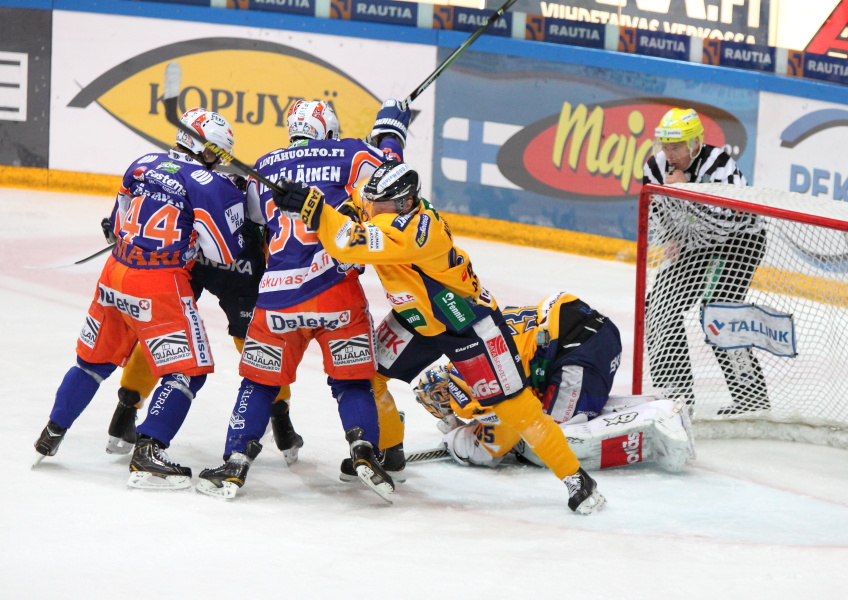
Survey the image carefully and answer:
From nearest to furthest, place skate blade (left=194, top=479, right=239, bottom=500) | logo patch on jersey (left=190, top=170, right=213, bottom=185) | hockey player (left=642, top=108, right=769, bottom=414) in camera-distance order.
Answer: skate blade (left=194, top=479, right=239, bottom=500)
logo patch on jersey (left=190, top=170, right=213, bottom=185)
hockey player (left=642, top=108, right=769, bottom=414)

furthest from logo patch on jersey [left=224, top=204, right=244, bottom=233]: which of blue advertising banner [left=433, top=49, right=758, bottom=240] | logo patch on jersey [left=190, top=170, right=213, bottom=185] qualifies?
blue advertising banner [left=433, top=49, right=758, bottom=240]

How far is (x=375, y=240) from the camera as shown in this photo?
346 centimetres

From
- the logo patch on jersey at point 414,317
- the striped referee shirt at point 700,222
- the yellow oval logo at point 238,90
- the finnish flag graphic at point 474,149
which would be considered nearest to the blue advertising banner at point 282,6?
the yellow oval logo at point 238,90

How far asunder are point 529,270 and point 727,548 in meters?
4.01

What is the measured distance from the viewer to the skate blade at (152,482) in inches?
146

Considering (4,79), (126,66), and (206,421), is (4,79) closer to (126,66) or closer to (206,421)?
(126,66)

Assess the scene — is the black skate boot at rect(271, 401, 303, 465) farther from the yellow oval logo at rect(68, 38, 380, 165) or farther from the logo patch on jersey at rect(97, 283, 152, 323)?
the yellow oval logo at rect(68, 38, 380, 165)

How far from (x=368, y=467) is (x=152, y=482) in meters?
0.69

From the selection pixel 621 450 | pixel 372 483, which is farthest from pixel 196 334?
pixel 621 450

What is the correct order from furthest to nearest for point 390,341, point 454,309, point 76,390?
point 390,341 < point 76,390 < point 454,309

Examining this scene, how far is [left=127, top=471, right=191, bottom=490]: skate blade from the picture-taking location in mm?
3715

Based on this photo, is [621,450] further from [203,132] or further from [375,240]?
[203,132]

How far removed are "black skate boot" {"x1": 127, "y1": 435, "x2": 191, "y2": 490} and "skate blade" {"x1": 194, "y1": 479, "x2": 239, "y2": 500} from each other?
75mm

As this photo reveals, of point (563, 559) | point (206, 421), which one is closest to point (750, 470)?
point (563, 559)
